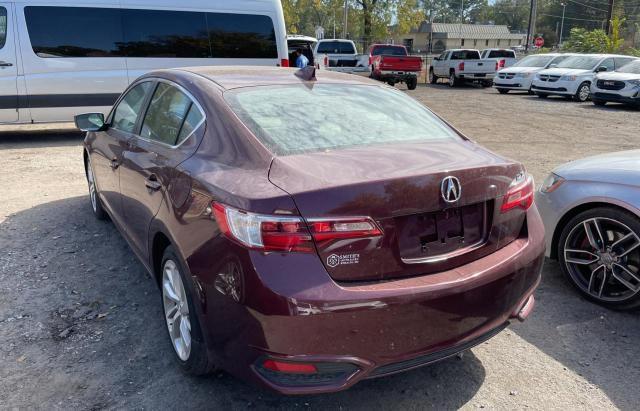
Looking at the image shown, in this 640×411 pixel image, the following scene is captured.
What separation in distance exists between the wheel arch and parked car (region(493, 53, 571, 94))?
19114 mm

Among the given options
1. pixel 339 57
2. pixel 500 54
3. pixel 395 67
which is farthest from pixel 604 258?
pixel 500 54

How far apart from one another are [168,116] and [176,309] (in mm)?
1219

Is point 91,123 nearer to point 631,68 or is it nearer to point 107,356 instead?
point 107,356

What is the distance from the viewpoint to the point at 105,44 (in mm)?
10023

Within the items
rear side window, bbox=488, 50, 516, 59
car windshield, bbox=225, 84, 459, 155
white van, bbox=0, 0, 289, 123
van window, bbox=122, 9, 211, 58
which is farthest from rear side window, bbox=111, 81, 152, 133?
rear side window, bbox=488, 50, 516, 59

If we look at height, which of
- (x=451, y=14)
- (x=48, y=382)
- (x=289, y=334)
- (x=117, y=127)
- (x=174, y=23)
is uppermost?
(x=451, y=14)

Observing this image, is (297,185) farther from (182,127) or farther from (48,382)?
(48,382)

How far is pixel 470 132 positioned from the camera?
11750mm

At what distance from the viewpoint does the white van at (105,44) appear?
31.0 feet

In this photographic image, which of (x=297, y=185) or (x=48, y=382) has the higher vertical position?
(x=297, y=185)

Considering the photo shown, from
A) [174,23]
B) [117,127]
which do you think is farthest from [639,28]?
[117,127]

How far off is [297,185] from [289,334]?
620 mm

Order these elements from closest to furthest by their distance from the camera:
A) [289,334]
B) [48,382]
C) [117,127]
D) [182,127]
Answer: [289,334], [48,382], [182,127], [117,127]

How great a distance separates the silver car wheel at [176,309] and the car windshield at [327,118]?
88 centimetres
